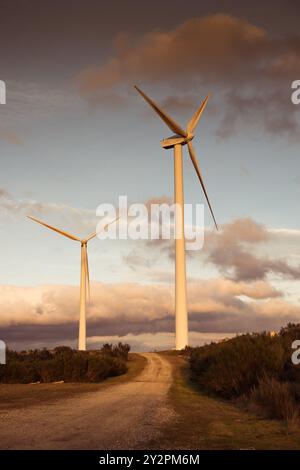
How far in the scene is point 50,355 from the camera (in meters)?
47.0

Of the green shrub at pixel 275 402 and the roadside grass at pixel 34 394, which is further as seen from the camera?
the roadside grass at pixel 34 394

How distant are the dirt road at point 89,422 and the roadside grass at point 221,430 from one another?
52cm

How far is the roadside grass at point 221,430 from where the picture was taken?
1141cm

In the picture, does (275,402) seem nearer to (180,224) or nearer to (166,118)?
(180,224)

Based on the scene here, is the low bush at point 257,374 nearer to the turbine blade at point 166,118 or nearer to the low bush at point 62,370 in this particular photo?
the low bush at point 62,370

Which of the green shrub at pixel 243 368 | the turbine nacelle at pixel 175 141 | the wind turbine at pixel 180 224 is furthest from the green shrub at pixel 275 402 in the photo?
the turbine nacelle at pixel 175 141

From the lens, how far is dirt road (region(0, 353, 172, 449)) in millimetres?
10945

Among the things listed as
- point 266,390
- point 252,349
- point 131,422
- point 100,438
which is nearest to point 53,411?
point 131,422

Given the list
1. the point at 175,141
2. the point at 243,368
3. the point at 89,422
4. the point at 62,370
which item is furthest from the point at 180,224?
the point at 89,422

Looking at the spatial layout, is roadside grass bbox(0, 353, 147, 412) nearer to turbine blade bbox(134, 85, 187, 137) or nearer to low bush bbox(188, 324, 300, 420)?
low bush bbox(188, 324, 300, 420)

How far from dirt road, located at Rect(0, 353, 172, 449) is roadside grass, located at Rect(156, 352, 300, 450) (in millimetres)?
523

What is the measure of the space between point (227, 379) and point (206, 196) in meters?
34.1

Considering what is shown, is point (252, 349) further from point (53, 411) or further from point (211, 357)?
point (53, 411)

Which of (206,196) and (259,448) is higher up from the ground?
(206,196)
